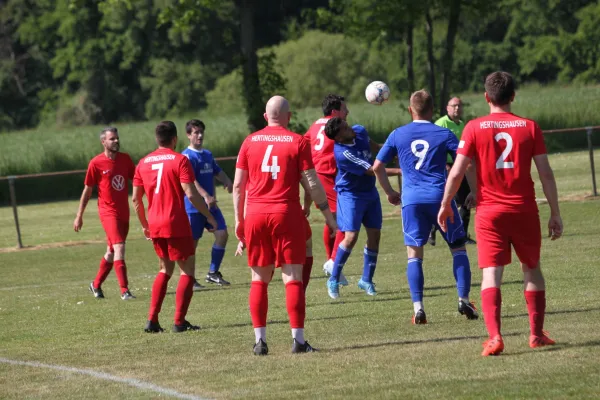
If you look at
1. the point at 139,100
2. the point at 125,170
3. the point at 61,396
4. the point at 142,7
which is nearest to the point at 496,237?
the point at 61,396

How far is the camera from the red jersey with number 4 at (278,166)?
9.02 m

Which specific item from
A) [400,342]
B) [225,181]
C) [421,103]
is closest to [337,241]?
[225,181]

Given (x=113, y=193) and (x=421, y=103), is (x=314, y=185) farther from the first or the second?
(x=113, y=193)

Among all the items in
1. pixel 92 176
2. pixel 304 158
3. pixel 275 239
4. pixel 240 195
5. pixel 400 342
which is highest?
pixel 304 158

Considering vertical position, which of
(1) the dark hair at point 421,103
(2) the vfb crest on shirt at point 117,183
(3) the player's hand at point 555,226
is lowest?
(2) the vfb crest on shirt at point 117,183

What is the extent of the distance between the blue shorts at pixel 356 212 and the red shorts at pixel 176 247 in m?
2.29

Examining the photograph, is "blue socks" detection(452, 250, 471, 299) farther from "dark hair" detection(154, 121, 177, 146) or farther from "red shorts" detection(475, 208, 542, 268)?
"dark hair" detection(154, 121, 177, 146)

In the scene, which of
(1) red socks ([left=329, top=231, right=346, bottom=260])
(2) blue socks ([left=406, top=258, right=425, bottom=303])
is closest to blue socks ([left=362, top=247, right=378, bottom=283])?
(1) red socks ([left=329, top=231, right=346, bottom=260])

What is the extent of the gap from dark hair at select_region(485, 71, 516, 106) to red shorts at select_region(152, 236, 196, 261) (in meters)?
3.55

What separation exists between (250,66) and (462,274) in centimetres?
2730

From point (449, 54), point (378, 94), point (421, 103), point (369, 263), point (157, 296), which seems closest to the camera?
point (421, 103)

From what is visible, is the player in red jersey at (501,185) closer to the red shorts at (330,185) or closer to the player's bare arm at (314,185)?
the player's bare arm at (314,185)

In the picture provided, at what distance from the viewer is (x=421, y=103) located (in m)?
9.98

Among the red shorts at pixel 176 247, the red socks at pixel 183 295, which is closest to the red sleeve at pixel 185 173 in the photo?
the red shorts at pixel 176 247
